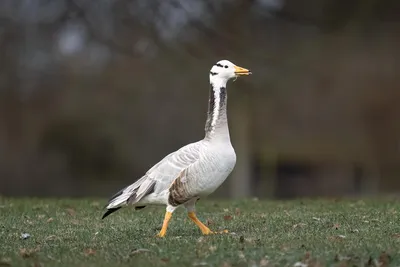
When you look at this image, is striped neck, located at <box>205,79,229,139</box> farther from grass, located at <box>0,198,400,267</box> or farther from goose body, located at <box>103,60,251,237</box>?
grass, located at <box>0,198,400,267</box>

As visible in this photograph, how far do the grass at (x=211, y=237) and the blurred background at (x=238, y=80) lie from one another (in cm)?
1011

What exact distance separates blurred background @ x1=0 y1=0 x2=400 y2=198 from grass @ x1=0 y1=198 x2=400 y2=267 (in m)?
10.1

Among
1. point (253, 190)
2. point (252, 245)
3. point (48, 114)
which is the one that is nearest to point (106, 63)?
point (48, 114)

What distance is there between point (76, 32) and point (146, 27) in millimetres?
2220

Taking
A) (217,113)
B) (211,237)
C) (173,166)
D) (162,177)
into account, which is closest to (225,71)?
(217,113)

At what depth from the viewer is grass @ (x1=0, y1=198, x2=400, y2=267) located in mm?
7695

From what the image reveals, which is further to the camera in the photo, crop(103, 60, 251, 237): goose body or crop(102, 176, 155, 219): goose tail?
crop(102, 176, 155, 219): goose tail

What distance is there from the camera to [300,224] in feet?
34.0

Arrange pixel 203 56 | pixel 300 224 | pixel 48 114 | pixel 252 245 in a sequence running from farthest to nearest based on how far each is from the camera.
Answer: pixel 48 114 < pixel 203 56 < pixel 300 224 < pixel 252 245

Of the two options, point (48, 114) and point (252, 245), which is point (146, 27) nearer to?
point (48, 114)

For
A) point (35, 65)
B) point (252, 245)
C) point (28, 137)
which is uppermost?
point (35, 65)

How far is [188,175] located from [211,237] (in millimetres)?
685

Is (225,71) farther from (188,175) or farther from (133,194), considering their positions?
(133,194)

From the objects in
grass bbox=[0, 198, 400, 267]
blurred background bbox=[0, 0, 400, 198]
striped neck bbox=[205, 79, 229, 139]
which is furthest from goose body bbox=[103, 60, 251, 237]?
blurred background bbox=[0, 0, 400, 198]
